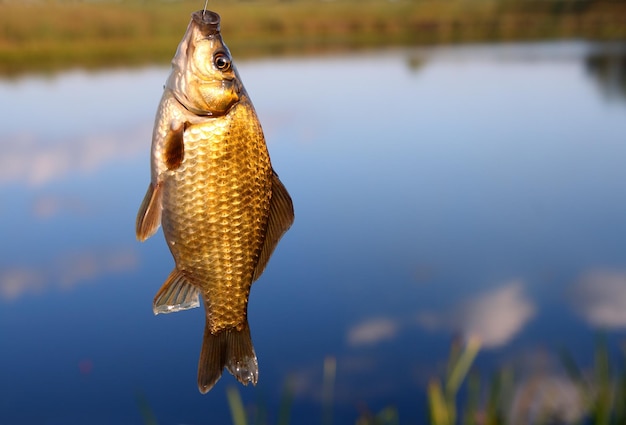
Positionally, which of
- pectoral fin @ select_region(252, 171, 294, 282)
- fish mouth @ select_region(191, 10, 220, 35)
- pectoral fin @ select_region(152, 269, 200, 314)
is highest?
fish mouth @ select_region(191, 10, 220, 35)

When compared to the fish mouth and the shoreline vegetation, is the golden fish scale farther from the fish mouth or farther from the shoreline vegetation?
the shoreline vegetation

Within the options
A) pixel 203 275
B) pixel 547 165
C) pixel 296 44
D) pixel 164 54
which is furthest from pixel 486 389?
pixel 296 44

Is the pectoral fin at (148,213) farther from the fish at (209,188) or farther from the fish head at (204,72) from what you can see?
the fish head at (204,72)

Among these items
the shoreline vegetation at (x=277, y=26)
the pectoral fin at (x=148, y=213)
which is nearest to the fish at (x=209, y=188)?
the pectoral fin at (x=148, y=213)

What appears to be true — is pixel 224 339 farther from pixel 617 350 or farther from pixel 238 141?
pixel 617 350

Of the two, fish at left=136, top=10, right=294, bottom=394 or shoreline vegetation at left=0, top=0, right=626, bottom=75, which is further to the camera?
shoreline vegetation at left=0, top=0, right=626, bottom=75

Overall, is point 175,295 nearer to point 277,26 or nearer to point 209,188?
point 209,188

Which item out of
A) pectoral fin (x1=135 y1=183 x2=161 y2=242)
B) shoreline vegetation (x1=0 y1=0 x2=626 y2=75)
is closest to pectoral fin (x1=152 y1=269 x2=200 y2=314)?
pectoral fin (x1=135 y1=183 x2=161 y2=242)

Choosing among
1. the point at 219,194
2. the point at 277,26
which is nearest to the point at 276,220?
Answer: the point at 219,194
